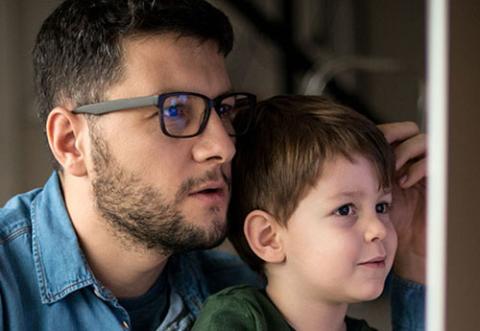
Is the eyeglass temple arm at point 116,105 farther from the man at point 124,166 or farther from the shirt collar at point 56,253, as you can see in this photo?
the shirt collar at point 56,253

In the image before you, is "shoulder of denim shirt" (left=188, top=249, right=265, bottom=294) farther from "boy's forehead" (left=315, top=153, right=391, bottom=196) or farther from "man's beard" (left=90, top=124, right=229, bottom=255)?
"boy's forehead" (left=315, top=153, right=391, bottom=196)

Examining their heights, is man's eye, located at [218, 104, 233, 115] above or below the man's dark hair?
below

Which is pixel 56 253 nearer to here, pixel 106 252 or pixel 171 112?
pixel 106 252

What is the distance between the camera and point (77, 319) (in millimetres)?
1327

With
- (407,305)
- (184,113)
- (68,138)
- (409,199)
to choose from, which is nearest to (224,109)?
(184,113)

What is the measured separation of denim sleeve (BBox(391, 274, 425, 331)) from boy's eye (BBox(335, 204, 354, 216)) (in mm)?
290

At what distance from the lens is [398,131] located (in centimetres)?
139

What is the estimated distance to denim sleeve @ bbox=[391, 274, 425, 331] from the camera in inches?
56.3

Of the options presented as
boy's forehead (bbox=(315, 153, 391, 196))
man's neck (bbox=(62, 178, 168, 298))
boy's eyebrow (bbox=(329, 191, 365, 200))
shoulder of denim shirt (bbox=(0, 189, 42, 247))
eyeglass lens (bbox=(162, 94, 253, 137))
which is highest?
eyeglass lens (bbox=(162, 94, 253, 137))

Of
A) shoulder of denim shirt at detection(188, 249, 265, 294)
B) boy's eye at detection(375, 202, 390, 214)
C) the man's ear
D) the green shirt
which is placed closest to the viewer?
the green shirt

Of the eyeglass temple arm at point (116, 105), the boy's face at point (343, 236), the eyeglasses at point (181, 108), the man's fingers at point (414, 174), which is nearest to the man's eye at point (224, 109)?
the eyeglasses at point (181, 108)

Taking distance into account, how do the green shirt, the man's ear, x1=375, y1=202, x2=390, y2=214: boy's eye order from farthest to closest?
the man's ear < x1=375, y1=202, x2=390, y2=214: boy's eye < the green shirt

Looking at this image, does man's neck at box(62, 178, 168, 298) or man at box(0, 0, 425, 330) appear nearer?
man at box(0, 0, 425, 330)

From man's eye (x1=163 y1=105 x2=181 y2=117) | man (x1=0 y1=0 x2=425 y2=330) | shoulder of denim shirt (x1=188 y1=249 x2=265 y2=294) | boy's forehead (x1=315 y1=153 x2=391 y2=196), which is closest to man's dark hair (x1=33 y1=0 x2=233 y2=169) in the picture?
man (x1=0 y1=0 x2=425 y2=330)
